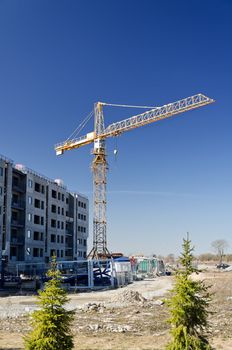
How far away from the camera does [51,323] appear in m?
12.8

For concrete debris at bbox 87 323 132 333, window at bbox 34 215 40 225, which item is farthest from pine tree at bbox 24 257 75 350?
window at bbox 34 215 40 225

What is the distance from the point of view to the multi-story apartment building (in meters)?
69.8

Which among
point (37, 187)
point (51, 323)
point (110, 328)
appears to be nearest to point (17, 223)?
point (37, 187)

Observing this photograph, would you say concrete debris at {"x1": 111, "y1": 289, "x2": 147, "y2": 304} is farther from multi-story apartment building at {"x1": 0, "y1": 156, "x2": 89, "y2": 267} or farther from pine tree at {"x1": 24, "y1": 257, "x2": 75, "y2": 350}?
multi-story apartment building at {"x1": 0, "y1": 156, "x2": 89, "y2": 267}

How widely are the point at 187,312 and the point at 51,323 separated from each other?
4.24 m

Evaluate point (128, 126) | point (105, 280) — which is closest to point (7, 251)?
point (105, 280)

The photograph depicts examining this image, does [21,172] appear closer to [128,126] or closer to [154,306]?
[128,126]

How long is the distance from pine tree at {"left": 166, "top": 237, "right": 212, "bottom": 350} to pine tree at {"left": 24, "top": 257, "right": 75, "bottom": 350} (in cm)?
330

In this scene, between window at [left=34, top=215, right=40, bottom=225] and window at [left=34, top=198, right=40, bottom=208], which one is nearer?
window at [left=34, top=215, right=40, bottom=225]

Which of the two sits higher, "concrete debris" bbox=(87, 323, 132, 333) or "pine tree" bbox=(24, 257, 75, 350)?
"pine tree" bbox=(24, 257, 75, 350)

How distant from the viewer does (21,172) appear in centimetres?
7556

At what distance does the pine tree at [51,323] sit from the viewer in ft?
41.6

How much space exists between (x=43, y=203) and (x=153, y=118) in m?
28.5

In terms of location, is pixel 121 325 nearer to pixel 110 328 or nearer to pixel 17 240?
pixel 110 328
